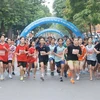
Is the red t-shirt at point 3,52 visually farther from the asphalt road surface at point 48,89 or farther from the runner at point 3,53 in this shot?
the asphalt road surface at point 48,89

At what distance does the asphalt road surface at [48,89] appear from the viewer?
9523mm

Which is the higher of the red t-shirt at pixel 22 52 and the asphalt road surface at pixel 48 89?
the red t-shirt at pixel 22 52

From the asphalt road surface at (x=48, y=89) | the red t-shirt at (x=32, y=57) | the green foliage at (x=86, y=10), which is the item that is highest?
the green foliage at (x=86, y=10)

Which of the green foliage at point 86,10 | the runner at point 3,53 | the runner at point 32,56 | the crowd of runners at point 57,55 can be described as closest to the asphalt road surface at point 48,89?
the crowd of runners at point 57,55

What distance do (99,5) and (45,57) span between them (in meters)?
8.50

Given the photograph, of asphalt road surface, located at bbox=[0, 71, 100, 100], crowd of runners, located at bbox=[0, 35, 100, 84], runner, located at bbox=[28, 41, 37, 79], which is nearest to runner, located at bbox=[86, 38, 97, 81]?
crowd of runners, located at bbox=[0, 35, 100, 84]

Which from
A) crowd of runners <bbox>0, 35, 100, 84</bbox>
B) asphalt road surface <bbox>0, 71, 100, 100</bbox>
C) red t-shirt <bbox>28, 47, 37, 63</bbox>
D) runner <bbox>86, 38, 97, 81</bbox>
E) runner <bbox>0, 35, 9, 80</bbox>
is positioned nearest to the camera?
asphalt road surface <bbox>0, 71, 100, 100</bbox>

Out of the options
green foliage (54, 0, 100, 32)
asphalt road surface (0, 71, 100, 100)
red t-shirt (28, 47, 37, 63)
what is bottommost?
asphalt road surface (0, 71, 100, 100)

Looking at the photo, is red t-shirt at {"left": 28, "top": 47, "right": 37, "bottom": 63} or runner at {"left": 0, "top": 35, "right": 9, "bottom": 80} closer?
runner at {"left": 0, "top": 35, "right": 9, "bottom": 80}

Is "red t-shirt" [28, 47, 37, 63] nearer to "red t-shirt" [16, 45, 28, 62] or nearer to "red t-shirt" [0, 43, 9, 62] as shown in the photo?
"red t-shirt" [16, 45, 28, 62]

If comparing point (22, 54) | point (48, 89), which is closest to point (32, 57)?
point (22, 54)

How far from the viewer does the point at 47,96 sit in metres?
9.65

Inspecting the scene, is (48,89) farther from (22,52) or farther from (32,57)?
(32,57)

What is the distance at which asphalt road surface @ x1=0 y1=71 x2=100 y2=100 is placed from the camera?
31.2ft
